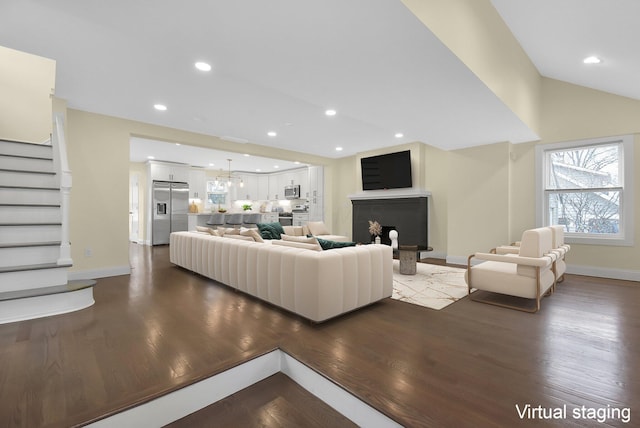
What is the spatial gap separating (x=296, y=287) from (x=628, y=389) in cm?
233

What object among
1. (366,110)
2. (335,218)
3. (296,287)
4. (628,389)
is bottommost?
Result: (628,389)

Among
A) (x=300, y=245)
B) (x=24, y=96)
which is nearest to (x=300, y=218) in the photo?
(x=300, y=245)

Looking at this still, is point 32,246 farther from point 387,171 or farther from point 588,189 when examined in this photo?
point 588,189

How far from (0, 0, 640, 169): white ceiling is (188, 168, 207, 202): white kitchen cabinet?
4758 millimetres

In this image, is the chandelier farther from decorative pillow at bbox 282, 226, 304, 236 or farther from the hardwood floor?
the hardwood floor

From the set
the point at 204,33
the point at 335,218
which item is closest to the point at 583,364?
the point at 204,33

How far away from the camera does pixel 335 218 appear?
348 inches

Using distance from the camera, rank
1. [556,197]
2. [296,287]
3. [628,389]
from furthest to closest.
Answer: [556,197], [296,287], [628,389]

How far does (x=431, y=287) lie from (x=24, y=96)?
7.01 meters

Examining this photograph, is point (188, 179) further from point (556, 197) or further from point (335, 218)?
point (556, 197)

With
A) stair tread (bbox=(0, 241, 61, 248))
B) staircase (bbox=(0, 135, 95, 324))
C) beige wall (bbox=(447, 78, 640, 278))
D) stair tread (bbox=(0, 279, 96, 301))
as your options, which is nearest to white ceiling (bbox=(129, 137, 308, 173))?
staircase (bbox=(0, 135, 95, 324))

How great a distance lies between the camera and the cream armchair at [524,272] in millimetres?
3080

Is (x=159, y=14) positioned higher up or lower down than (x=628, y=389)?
higher up

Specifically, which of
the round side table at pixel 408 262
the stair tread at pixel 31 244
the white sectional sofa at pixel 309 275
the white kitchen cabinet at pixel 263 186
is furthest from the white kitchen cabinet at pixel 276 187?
the stair tread at pixel 31 244
